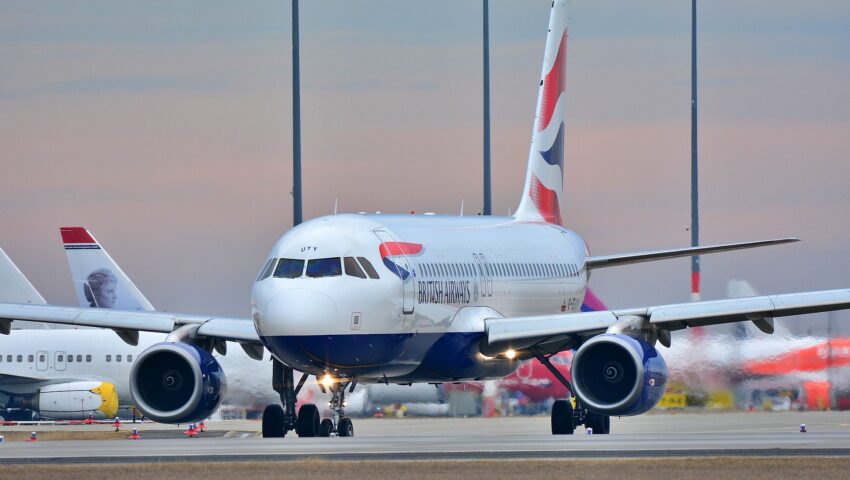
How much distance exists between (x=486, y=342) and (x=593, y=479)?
52.7ft

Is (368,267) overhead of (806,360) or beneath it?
overhead

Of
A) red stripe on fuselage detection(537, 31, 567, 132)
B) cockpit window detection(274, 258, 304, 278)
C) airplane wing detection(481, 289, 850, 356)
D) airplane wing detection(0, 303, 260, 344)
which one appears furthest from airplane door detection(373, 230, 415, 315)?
red stripe on fuselage detection(537, 31, 567, 132)

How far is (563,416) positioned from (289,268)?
26.6 ft

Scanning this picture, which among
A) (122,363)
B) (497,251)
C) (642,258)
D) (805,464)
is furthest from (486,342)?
(122,363)

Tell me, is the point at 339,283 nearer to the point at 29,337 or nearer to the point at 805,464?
the point at 805,464

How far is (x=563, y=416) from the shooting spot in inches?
1547

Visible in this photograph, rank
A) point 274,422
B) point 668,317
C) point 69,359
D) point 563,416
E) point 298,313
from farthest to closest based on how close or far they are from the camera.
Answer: point 69,359 < point 563,416 < point 274,422 < point 668,317 < point 298,313

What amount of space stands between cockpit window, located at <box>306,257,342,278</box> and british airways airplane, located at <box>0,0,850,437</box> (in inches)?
1.0

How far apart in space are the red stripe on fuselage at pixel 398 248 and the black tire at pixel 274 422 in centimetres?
426

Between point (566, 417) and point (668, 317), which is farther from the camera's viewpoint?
point (566, 417)

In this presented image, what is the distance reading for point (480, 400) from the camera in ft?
173

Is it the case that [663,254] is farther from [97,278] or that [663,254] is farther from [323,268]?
[97,278]

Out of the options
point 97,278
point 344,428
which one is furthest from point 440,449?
point 97,278

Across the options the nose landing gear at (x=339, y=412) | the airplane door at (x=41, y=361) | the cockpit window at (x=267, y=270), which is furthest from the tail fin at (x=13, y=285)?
the cockpit window at (x=267, y=270)
